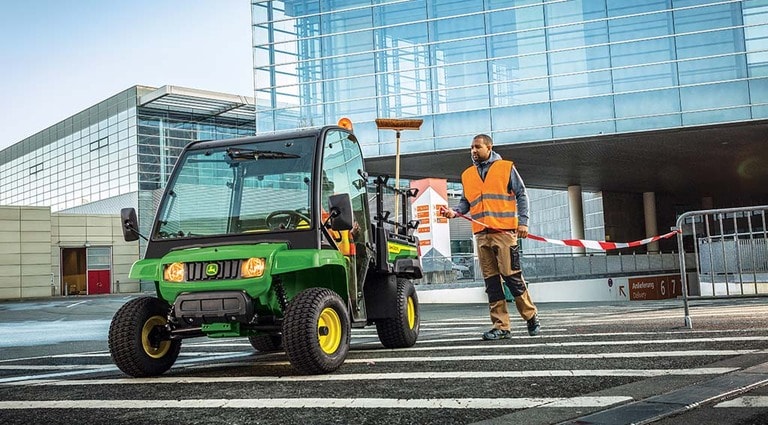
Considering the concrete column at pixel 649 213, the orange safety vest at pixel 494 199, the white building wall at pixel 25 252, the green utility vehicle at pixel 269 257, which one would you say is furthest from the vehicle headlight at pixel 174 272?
the concrete column at pixel 649 213

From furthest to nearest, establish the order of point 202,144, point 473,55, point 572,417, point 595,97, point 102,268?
1. point 102,268
2. point 473,55
3. point 595,97
4. point 202,144
5. point 572,417

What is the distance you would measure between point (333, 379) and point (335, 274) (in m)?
1.29

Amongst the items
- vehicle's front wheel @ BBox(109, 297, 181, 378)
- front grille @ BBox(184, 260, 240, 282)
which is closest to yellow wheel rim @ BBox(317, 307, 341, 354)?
front grille @ BBox(184, 260, 240, 282)

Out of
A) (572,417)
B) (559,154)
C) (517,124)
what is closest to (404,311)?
(572,417)

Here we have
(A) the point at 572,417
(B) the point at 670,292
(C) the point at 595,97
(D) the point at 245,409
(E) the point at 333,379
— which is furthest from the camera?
(B) the point at 670,292

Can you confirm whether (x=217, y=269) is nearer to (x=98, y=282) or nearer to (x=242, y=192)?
(x=242, y=192)

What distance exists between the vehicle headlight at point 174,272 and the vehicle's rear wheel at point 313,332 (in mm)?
886

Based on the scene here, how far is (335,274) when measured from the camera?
654cm

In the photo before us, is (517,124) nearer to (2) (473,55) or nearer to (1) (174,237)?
(2) (473,55)

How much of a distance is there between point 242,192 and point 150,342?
4.58 ft

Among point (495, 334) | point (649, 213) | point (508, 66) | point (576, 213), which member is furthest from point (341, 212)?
point (649, 213)

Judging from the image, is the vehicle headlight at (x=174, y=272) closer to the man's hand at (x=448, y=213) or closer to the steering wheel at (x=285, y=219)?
the steering wheel at (x=285, y=219)

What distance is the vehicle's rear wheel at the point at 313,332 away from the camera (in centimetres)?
555

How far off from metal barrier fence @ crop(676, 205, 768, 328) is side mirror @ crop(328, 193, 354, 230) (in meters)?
6.45
